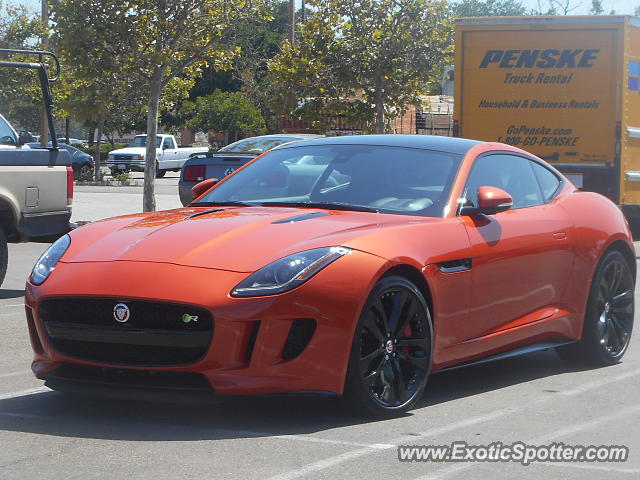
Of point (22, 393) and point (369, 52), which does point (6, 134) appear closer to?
point (22, 393)

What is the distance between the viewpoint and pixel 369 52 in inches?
987

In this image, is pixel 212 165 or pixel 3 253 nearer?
pixel 3 253

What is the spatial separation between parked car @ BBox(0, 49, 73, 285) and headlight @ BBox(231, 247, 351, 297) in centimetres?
570

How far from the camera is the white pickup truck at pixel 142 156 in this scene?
45625mm

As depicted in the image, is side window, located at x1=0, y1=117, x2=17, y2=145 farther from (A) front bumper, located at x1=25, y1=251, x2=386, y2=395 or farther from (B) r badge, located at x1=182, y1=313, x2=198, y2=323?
(B) r badge, located at x1=182, y1=313, x2=198, y2=323

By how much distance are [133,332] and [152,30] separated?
17.1m

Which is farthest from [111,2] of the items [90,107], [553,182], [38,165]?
[553,182]

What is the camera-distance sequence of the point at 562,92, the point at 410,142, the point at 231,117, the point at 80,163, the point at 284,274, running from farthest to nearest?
the point at 231,117 < the point at 80,163 < the point at 562,92 < the point at 410,142 < the point at 284,274

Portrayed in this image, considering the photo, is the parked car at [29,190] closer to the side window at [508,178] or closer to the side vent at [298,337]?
the side window at [508,178]

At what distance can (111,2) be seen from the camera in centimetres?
2097

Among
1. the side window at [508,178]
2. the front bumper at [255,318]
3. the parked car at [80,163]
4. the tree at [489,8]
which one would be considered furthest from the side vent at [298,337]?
the tree at [489,8]

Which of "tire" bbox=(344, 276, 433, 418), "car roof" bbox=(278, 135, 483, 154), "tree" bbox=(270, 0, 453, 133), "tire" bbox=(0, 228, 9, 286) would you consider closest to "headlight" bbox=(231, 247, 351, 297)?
"tire" bbox=(344, 276, 433, 418)

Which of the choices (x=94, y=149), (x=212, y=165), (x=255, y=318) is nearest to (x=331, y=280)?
(x=255, y=318)

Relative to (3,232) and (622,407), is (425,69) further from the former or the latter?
(622,407)
